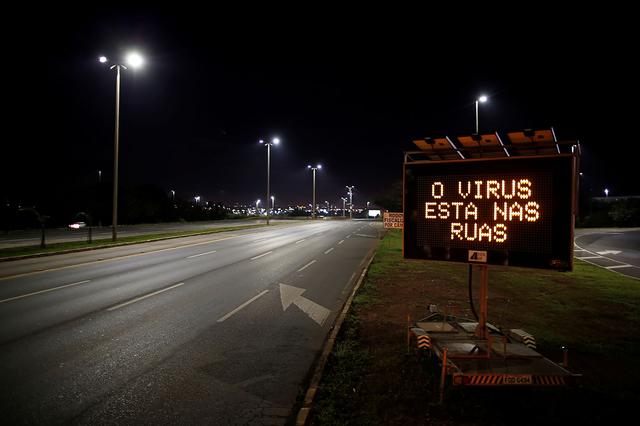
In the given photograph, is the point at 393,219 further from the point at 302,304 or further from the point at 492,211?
the point at 492,211

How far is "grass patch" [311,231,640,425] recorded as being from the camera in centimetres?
435

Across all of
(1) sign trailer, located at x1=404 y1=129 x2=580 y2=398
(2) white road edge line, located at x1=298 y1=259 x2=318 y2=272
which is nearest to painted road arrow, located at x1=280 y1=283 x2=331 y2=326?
(1) sign trailer, located at x1=404 y1=129 x2=580 y2=398

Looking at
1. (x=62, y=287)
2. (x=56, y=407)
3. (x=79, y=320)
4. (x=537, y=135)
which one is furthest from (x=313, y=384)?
(x=62, y=287)

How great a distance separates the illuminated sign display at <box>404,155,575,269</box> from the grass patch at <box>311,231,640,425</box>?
0.44 m

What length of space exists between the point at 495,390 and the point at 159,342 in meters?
5.40

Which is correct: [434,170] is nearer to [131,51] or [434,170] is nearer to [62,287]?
[62,287]

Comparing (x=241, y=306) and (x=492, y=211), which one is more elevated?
(x=492, y=211)

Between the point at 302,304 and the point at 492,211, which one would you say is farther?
the point at 302,304

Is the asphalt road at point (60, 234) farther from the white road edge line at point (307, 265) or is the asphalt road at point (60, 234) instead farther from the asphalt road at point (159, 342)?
the white road edge line at point (307, 265)

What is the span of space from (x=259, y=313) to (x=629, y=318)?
8009 mm

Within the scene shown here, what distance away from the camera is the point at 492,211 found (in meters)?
5.34

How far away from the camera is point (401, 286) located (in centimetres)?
1182

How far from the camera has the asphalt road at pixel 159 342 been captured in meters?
4.66

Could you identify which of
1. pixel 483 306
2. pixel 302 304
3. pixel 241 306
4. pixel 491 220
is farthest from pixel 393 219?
pixel 491 220
